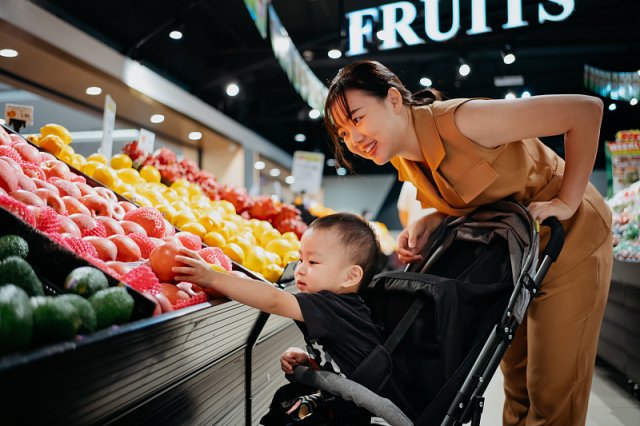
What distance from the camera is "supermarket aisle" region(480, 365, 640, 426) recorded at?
9.19 feet

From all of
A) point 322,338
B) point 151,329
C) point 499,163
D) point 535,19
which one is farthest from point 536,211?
point 535,19

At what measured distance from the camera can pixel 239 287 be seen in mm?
1354

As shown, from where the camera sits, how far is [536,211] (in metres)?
1.66

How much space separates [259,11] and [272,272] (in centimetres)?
256

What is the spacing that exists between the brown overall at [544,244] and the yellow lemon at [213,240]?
36.4 inches

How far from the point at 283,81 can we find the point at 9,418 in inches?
466

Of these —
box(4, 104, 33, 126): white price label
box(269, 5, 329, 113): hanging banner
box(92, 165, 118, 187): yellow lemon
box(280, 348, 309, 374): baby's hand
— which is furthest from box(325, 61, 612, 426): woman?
box(269, 5, 329, 113): hanging banner

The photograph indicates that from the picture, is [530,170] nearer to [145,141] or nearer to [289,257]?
[289,257]

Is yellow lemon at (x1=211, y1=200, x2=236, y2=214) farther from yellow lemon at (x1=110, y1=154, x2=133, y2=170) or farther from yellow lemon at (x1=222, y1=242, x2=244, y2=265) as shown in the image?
yellow lemon at (x1=222, y1=242, x2=244, y2=265)

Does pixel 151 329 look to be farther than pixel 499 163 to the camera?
No

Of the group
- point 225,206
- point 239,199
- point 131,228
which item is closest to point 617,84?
point 239,199

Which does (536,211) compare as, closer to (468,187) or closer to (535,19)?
(468,187)

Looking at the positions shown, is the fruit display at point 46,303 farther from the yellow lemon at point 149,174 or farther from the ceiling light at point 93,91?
the ceiling light at point 93,91

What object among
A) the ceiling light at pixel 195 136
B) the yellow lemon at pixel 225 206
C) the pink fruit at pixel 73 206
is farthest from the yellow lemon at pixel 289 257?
the ceiling light at pixel 195 136
